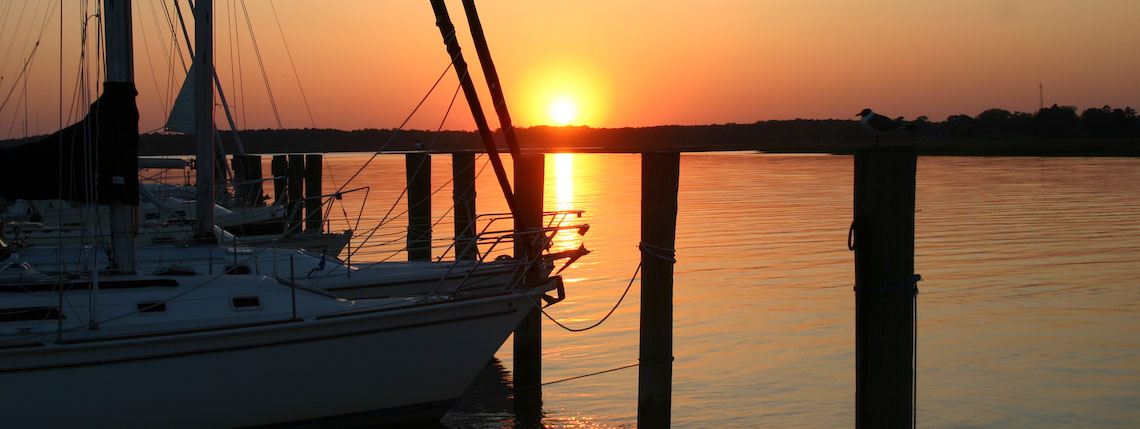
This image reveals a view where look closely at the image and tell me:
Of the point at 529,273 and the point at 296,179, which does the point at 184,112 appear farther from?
the point at 529,273

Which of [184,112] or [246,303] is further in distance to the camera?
[184,112]

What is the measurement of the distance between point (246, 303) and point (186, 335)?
0.70 metres

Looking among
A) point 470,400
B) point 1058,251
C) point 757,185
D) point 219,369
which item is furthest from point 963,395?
point 757,185

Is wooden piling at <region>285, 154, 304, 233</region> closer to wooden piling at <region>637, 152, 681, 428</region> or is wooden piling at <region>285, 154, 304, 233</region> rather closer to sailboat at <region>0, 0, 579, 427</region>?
sailboat at <region>0, 0, 579, 427</region>

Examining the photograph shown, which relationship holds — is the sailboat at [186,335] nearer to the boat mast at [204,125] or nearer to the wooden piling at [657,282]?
the wooden piling at [657,282]

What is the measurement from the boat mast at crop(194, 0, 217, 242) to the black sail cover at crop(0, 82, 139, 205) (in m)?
3.68

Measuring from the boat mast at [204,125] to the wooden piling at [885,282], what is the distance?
9.65 metres

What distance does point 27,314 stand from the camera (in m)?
8.65

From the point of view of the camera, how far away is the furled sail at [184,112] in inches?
933

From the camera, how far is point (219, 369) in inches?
341

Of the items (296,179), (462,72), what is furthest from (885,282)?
(296,179)

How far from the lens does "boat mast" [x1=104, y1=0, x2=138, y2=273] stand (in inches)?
387

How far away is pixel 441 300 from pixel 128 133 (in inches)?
136

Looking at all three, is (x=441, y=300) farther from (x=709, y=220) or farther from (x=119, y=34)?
(x=709, y=220)
